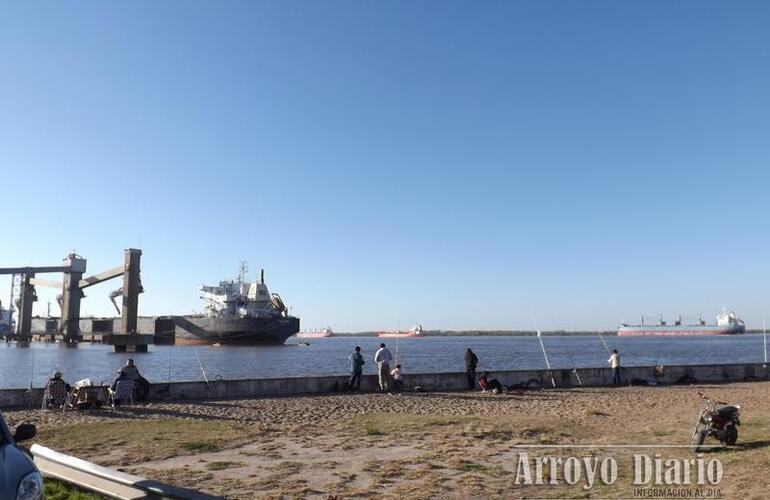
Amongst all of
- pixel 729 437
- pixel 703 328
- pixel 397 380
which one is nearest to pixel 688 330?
pixel 703 328

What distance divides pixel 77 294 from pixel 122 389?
3455 inches

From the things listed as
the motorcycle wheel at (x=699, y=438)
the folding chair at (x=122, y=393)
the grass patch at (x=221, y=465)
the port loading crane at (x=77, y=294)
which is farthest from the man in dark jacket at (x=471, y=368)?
the port loading crane at (x=77, y=294)

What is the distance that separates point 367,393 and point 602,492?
1264 centimetres

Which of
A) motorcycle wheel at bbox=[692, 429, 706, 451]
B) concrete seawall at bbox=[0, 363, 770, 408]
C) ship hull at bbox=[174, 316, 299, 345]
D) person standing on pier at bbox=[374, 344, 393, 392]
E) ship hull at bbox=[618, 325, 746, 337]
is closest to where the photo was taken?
motorcycle wheel at bbox=[692, 429, 706, 451]

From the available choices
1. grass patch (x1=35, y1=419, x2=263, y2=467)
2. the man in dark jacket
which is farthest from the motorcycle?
the man in dark jacket

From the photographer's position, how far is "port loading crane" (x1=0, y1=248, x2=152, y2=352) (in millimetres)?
80500

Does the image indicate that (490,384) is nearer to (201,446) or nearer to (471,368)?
(471,368)

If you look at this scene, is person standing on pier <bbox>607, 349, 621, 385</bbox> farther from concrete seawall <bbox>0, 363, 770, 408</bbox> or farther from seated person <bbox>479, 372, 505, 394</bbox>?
seated person <bbox>479, 372, 505, 394</bbox>

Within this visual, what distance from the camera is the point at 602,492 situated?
7.02 m

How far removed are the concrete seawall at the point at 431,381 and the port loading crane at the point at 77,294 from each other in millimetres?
67832

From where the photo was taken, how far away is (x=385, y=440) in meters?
10.7

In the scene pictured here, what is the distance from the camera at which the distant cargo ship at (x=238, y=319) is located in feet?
312

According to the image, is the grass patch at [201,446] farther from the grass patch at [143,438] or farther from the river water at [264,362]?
the river water at [264,362]

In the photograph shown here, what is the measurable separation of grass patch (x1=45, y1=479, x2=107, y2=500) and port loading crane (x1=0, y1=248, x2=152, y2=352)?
260ft
